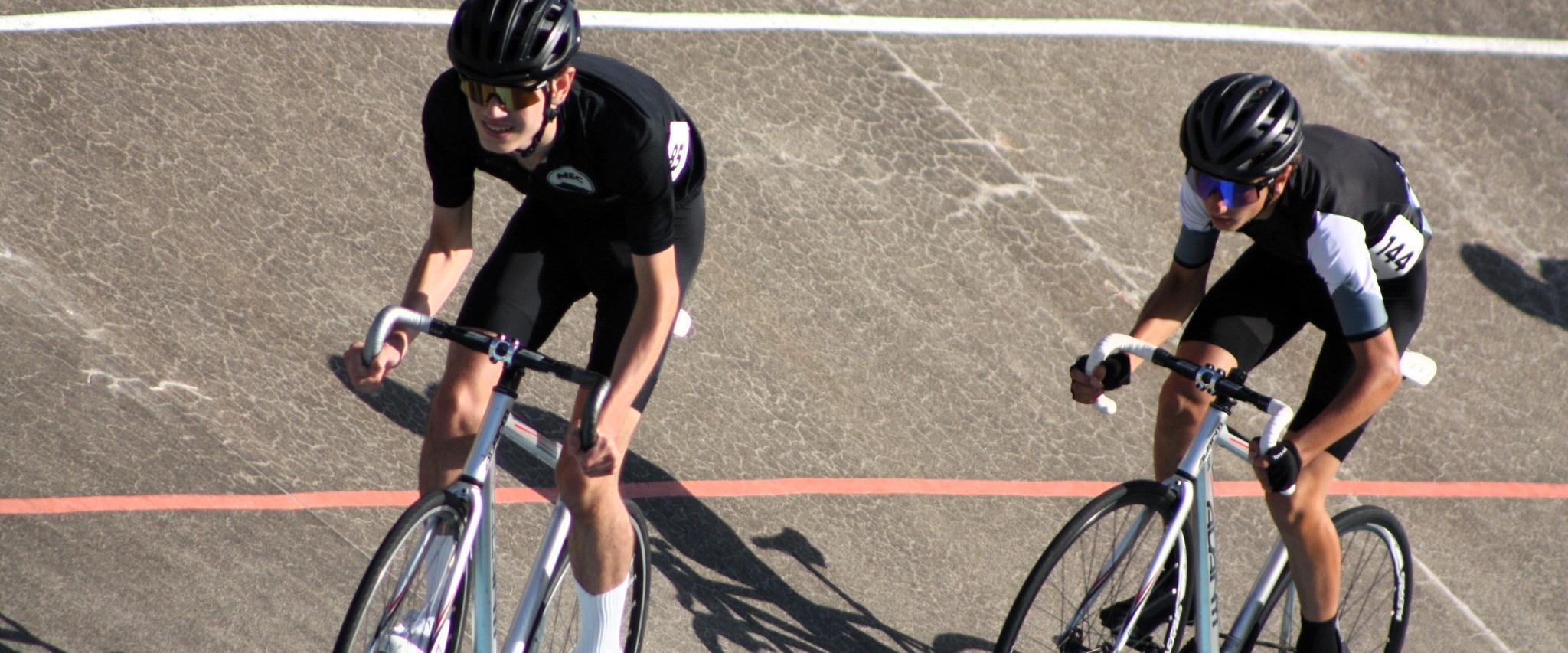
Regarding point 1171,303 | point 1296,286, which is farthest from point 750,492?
point 1296,286

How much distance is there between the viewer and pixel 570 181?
3.46 m

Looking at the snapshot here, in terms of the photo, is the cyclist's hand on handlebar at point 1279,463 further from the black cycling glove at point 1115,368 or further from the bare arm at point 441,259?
the bare arm at point 441,259

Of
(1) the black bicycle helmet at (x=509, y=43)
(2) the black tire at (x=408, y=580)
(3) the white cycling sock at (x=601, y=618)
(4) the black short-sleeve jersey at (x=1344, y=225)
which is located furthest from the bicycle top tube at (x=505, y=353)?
(4) the black short-sleeve jersey at (x=1344, y=225)

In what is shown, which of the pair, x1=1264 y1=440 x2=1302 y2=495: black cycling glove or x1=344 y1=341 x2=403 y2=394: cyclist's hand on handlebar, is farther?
x1=1264 y1=440 x2=1302 y2=495: black cycling glove

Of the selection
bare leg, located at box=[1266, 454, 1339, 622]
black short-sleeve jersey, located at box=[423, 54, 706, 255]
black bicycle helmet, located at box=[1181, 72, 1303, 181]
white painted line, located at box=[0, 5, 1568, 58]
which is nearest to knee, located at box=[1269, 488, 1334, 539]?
bare leg, located at box=[1266, 454, 1339, 622]

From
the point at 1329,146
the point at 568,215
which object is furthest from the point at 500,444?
the point at 1329,146

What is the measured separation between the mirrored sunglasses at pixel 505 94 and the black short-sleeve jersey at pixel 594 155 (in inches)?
6.8

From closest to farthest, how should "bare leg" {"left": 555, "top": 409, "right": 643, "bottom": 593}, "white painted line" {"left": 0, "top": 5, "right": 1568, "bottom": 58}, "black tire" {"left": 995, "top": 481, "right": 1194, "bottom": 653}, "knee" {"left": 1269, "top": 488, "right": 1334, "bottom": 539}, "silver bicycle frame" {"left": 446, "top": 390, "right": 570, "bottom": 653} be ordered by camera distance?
1. "silver bicycle frame" {"left": 446, "top": 390, "right": 570, "bottom": 653}
2. "bare leg" {"left": 555, "top": 409, "right": 643, "bottom": 593}
3. "black tire" {"left": 995, "top": 481, "right": 1194, "bottom": 653}
4. "knee" {"left": 1269, "top": 488, "right": 1334, "bottom": 539}
5. "white painted line" {"left": 0, "top": 5, "right": 1568, "bottom": 58}

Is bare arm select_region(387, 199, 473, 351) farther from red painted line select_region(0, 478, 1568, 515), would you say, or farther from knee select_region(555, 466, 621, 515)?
red painted line select_region(0, 478, 1568, 515)

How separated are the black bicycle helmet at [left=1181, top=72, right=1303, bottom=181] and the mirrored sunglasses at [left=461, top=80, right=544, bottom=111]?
6.20 feet

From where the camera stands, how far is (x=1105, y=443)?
19.1 feet

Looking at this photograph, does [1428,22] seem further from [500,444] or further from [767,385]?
[500,444]

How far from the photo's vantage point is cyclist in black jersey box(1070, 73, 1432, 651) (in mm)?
3734

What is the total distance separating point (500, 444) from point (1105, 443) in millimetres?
2642
